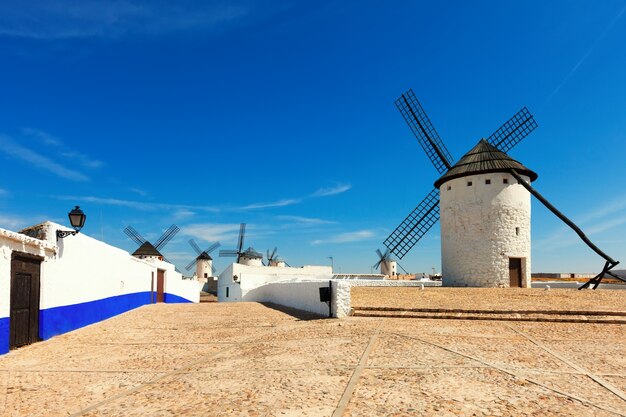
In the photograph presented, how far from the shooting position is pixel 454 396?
467 cm

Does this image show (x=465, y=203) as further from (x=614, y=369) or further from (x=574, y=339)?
(x=614, y=369)

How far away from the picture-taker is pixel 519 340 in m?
8.28

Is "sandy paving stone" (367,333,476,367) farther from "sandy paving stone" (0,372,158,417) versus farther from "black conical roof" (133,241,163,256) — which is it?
"black conical roof" (133,241,163,256)

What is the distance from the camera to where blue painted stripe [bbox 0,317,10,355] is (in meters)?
7.52

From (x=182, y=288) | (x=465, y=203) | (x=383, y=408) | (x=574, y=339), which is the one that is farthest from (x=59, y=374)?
(x=182, y=288)

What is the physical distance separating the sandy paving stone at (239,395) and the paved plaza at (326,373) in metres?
0.01

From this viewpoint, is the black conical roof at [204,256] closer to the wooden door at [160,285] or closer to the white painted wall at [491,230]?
the wooden door at [160,285]

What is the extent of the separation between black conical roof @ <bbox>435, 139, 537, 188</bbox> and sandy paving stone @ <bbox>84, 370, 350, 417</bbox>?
18.4m

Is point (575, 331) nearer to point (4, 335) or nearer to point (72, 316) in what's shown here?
point (4, 335)

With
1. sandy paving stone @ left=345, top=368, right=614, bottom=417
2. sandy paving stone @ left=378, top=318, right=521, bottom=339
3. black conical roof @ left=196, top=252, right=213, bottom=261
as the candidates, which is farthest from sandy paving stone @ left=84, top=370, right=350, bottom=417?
black conical roof @ left=196, top=252, right=213, bottom=261

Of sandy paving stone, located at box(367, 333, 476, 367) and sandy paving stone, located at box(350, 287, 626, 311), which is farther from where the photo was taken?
sandy paving stone, located at box(350, 287, 626, 311)

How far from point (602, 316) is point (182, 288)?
96.8 ft

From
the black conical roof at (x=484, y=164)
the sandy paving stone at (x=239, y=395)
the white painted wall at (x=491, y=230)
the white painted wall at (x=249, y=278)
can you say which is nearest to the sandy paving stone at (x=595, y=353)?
the sandy paving stone at (x=239, y=395)

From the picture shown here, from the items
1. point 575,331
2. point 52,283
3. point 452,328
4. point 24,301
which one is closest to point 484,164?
point 575,331
